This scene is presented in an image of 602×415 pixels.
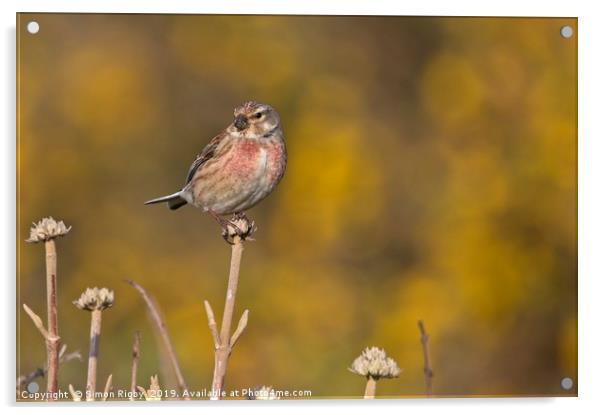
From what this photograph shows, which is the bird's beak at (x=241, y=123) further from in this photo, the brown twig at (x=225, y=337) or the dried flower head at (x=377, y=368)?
the dried flower head at (x=377, y=368)

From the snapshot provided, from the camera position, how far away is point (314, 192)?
10.8ft

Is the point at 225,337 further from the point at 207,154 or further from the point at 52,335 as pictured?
the point at 207,154

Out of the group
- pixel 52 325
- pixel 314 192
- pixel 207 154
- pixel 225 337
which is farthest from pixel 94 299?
pixel 314 192

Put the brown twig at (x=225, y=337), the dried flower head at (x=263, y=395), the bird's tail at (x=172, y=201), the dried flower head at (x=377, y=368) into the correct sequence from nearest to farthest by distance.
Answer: the brown twig at (x=225, y=337), the dried flower head at (x=377, y=368), the dried flower head at (x=263, y=395), the bird's tail at (x=172, y=201)

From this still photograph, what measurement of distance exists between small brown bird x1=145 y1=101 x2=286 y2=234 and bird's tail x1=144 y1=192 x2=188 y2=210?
5cm

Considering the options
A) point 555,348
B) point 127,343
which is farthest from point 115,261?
point 555,348

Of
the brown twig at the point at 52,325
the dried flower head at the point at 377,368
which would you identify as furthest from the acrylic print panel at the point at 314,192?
the brown twig at the point at 52,325

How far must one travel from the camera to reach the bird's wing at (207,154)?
9.78 feet

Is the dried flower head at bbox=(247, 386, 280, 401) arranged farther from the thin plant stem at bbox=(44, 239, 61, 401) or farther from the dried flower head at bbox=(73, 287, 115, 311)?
the thin plant stem at bbox=(44, 239, 61, 401)

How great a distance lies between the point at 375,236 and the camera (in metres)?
3.21

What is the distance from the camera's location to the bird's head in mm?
2916

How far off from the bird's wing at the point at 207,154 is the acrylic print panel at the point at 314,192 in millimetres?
18

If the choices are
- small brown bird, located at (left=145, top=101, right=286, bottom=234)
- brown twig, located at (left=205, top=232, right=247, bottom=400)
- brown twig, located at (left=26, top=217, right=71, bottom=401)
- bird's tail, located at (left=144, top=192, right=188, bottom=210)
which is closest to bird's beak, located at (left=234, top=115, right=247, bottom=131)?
small brown bird, located at (left=145, top=101, right=286, bottom=234)
